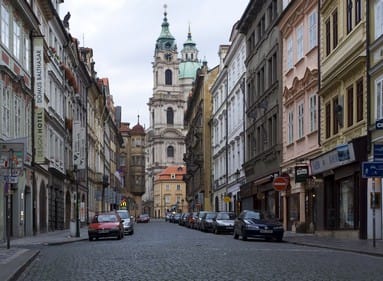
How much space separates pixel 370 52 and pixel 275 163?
751 inches

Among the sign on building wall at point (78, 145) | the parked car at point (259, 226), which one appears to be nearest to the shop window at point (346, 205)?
the parked car at point (259, 226)

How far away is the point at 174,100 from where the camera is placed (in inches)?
7549

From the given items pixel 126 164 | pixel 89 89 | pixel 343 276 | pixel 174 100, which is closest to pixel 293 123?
pixel 343 276

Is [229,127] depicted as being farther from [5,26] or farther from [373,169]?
[373,169]

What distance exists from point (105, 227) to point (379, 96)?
619 inches

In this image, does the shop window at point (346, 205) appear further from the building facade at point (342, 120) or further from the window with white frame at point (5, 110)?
the window with white frame at point (5, 110)

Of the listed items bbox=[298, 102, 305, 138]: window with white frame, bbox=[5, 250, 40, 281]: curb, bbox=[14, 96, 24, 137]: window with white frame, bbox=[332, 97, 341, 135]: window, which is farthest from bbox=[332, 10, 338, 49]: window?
bbox=[5, 250, 40, 281]: curb

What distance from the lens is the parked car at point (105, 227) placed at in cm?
3822

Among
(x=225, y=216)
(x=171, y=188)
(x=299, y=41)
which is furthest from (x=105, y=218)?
(x=171, y=188)

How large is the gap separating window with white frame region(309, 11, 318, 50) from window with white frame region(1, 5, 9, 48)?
47.4 feet

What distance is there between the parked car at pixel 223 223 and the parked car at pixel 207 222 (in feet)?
7.94

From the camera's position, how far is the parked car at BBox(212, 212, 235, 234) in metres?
46.1

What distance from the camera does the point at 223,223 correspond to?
46.3 metres

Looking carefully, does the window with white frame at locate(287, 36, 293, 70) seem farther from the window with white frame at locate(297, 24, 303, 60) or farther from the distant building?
the distant building
